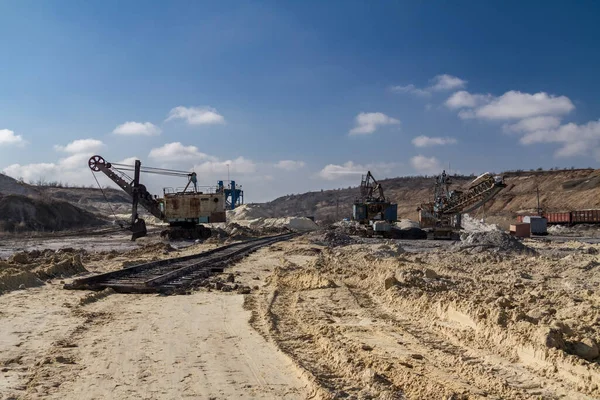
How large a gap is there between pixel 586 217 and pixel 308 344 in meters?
52.6

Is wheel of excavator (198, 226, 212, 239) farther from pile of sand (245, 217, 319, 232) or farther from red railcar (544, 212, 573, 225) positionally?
red railcar (544, 212, 573, 225)

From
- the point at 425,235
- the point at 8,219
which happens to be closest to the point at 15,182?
the point at 8,219

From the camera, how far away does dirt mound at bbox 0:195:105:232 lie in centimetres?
4888

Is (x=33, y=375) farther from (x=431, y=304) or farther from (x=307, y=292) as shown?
(x=307, y=292)

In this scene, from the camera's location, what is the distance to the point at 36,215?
51.7 metres

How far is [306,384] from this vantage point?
16.9 feet

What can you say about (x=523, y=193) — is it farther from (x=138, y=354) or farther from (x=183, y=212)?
(x=138, y=354)

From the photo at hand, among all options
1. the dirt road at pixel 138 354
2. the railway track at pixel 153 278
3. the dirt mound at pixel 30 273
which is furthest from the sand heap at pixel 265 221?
the dirt road at pixel 138 354

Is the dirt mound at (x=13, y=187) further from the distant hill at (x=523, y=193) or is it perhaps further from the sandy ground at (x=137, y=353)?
the sandy ground at (x=137, y=353)

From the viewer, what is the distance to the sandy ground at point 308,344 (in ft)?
16.5

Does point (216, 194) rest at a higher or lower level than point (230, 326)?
higher

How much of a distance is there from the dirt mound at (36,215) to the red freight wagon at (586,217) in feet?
170

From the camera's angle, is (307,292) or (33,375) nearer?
(33,375)

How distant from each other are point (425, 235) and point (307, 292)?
87.6 feet
